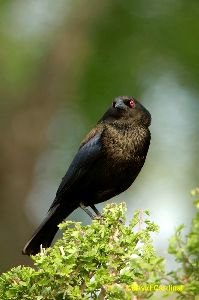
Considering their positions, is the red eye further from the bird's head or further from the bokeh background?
the bokeh background

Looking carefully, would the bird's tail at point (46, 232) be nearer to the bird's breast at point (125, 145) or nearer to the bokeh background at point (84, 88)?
the bird's breast at point (125, 145)

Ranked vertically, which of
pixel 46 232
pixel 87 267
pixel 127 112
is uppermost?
pixel 127 112

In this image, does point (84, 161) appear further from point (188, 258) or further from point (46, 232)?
point (188, 258)

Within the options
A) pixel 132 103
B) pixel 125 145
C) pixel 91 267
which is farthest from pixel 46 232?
pixel 91 267

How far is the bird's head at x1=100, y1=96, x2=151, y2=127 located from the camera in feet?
30.3

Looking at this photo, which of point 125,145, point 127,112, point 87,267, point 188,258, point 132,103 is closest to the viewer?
point 188,258

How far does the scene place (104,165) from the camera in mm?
8875

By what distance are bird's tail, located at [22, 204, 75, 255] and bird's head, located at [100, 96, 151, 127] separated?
106 cm

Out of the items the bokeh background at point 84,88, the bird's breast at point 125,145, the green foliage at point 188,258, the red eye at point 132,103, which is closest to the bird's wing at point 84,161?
the bird's breast at point 125,145

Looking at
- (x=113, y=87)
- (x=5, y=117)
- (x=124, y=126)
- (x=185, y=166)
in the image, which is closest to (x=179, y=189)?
(x=185, y=166)

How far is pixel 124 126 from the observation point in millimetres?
9109

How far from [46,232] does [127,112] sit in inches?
57.9

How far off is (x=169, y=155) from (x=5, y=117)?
11.8 feet

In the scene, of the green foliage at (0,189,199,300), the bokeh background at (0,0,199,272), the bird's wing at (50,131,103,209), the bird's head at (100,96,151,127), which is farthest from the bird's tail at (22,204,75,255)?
the bokeh background at (0,0,199,272)
